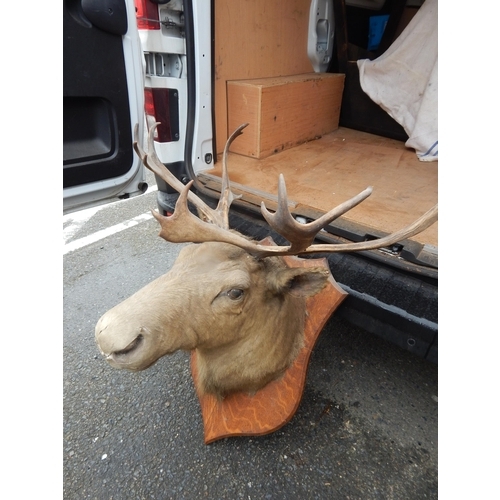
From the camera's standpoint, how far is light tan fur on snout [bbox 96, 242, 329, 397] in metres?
1.36

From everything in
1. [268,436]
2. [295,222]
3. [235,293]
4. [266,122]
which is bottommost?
[268,436]

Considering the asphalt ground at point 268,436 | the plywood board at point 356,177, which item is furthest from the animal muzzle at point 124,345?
the plywood board at point 356,177

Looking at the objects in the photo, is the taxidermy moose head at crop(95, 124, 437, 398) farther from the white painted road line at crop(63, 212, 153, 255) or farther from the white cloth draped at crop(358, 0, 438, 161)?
the white cloth draped at crop(358, 0, 438, 161)

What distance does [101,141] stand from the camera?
2312 mm

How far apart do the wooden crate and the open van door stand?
116 cm

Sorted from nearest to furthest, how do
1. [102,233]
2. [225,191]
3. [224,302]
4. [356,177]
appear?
[224,302] → [225,191] → [356,177] → [102,233]

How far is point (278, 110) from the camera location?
11.3ft

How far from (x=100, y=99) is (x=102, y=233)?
96.1 inches

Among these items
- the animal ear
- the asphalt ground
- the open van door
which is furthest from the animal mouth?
the open van door

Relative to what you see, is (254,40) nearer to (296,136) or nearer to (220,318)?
(296,136)

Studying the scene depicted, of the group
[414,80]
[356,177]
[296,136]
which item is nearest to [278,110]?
[296,136]

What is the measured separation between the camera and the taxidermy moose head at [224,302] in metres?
1.37

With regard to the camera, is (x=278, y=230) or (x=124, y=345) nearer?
(x=124, y=345)

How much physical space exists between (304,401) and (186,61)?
97.2 inches
